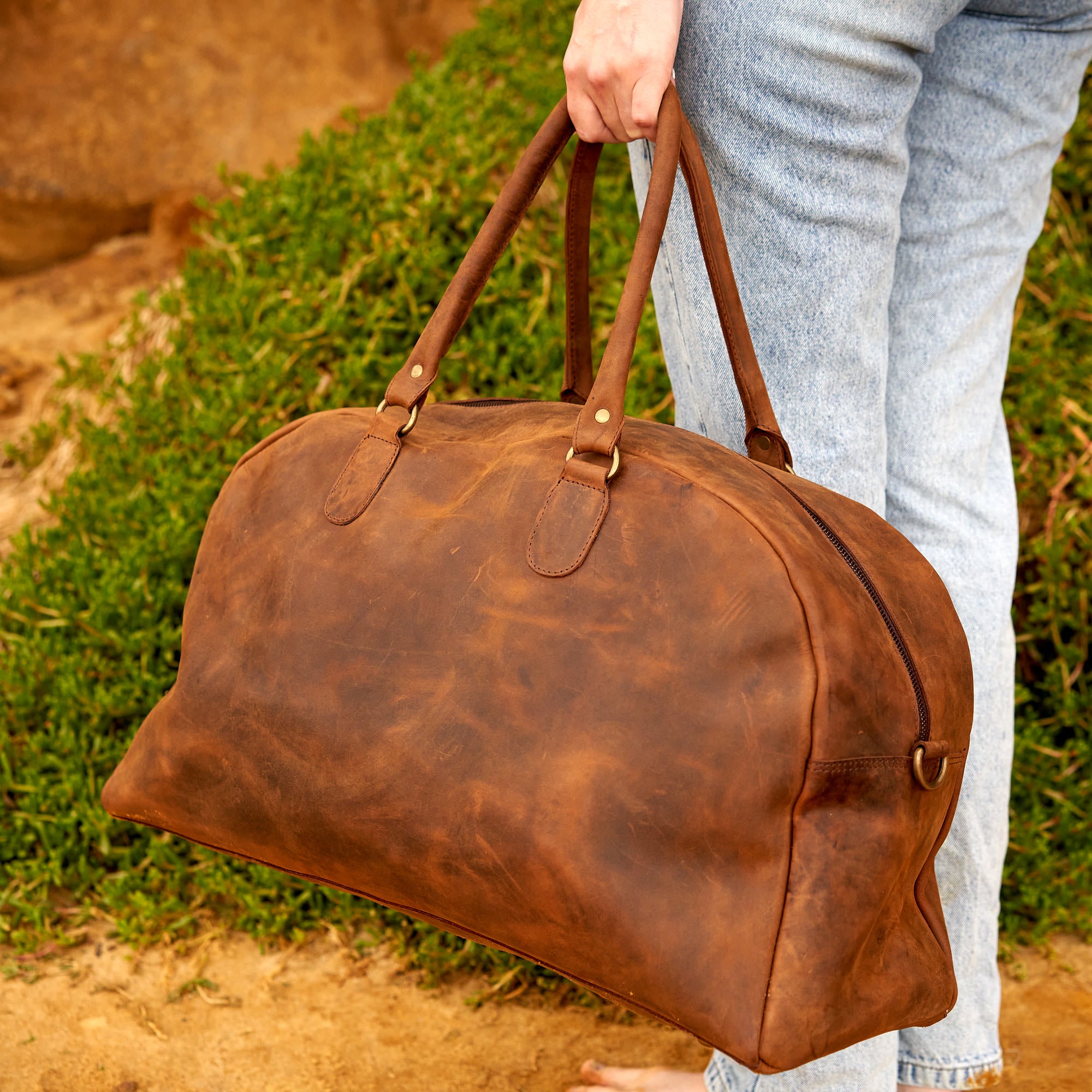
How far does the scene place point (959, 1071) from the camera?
4.37 feet

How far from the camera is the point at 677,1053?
165 cm

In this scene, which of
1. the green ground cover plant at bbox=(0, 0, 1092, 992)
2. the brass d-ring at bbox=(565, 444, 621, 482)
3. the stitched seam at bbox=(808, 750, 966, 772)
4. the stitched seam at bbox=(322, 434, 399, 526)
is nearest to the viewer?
the stitched seam at bbox=(808, 750, 966, 772)

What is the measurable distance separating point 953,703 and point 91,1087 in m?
1.35

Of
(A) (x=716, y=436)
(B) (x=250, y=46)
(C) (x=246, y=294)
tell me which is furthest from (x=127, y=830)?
(B) (x=250, y=46)

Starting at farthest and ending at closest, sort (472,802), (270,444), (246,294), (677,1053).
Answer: (246,294), (677,1053), (270,444), (472,802)

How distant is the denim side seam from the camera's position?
133 centimetres

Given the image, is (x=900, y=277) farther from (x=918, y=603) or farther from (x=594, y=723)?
(x=594, y=723)

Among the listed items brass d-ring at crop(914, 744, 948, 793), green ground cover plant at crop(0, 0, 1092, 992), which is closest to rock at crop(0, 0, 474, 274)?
green ground cover plant at crop(0, 0, 1092, 992)

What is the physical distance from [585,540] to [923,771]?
38cm

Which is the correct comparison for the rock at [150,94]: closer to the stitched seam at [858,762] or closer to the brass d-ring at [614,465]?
the brass d-ring at [614,465]

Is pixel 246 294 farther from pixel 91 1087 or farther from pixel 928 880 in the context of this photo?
pixel 928 880

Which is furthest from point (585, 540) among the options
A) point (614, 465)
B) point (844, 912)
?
point (844, 912)

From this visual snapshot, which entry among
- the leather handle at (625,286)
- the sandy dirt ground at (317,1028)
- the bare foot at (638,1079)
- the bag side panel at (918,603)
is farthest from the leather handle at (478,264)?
the sandy dirt ground at (317,1028)

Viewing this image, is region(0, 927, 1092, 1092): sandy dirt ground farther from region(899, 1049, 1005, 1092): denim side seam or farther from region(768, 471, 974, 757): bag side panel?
region(768, 471, 974, 757): bag side panel
